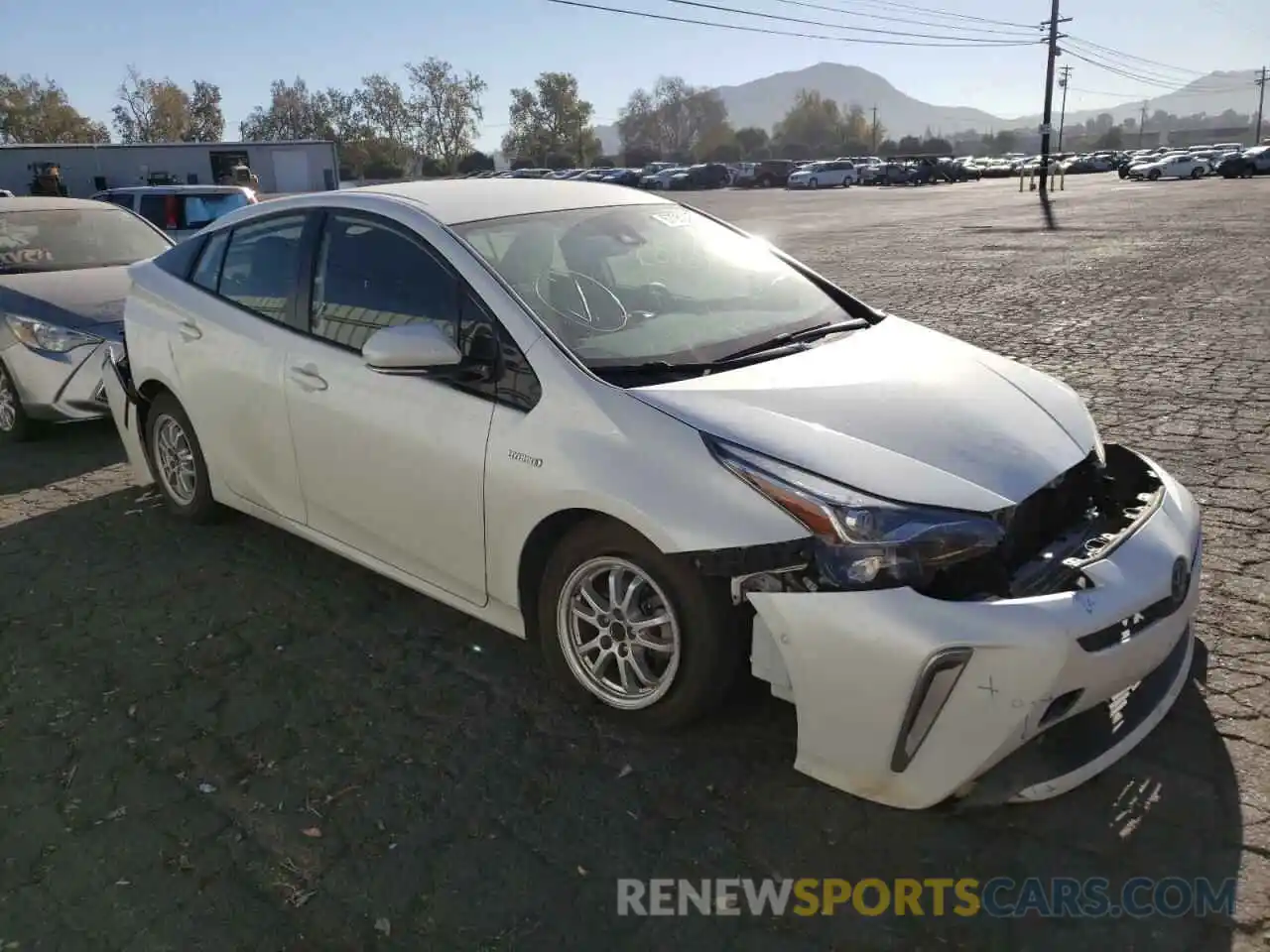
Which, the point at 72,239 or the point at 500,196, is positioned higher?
the point at 500,196

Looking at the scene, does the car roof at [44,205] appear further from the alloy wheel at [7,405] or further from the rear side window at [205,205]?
the rear side window at [205,205]

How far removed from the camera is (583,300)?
3.49 meters

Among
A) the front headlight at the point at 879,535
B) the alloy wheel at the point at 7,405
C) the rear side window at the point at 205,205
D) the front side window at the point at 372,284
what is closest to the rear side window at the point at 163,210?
the rear side window at the point at 205,205

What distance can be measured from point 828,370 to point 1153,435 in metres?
3.64

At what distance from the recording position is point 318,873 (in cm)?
258

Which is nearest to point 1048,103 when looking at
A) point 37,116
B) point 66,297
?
point 66,297

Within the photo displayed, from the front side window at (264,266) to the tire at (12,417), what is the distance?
124 inches

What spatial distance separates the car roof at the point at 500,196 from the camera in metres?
3.75

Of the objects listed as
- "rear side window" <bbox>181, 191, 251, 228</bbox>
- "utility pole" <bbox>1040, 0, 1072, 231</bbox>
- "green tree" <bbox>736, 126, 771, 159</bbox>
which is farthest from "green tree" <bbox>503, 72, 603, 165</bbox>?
"rear side window" <bbox>181, 191, 251, 228</bbox>

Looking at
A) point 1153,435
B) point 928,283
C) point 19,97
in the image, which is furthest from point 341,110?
point 1153,435

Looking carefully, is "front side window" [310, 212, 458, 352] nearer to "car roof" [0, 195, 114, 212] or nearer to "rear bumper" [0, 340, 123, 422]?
"rear bumper" [0, 340, 123, 422]

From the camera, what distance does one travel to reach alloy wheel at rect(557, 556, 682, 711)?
9.61 ft

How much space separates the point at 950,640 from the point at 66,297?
6.63 m

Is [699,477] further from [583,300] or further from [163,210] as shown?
[163,210]
